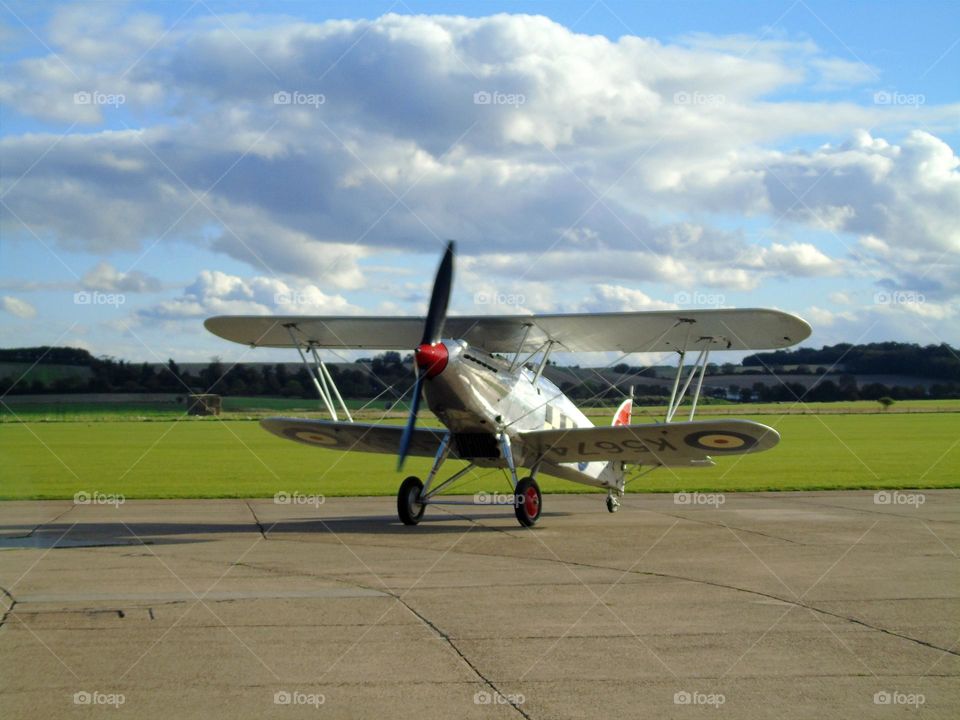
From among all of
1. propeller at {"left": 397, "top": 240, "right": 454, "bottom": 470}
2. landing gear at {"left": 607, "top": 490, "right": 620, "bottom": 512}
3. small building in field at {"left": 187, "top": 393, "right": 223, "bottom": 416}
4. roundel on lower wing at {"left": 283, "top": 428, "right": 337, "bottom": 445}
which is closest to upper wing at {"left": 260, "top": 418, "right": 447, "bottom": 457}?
roundel on lower wing at {"left": 283, "top": 428, "right": 337, "bottom": 445}

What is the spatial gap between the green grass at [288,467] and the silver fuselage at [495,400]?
153cm

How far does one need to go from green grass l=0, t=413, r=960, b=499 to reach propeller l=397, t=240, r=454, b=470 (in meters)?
3.80

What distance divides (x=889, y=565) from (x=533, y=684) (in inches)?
269

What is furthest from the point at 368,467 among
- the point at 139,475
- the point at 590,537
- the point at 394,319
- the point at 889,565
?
the point at 889,565

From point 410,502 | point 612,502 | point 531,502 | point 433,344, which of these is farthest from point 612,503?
point 433,344

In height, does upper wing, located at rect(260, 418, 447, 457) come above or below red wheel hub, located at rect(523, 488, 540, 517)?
above

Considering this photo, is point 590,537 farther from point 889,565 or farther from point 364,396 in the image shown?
point 364,396

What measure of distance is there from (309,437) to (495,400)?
15.9ft

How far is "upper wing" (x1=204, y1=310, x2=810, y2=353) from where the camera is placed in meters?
16.1

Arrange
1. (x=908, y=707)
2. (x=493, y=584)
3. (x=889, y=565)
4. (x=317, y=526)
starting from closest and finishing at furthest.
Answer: (x=908, y=707) → (x=493, y=584) → (x=889, y=565) → (x=317, y=526)

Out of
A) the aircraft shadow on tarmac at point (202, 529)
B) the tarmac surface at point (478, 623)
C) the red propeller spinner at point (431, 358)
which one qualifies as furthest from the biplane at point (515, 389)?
the tarmac surface at point (478, 623)

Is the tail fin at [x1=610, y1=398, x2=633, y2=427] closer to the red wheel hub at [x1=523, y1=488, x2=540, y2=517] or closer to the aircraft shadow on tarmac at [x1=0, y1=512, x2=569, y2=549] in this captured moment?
the aircraft shadow on tarmac at [x1=0, y1=512, x2=569, y2=549]

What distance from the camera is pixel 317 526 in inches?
636

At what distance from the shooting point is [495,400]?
15641mm
